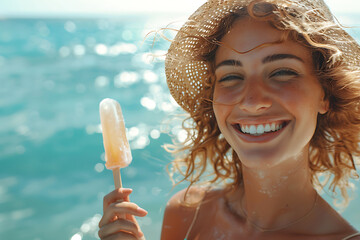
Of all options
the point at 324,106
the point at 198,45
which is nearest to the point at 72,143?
the point at 198,45

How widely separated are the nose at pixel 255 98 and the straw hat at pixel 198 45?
0.41m

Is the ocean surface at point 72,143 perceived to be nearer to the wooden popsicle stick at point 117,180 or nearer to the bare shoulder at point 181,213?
the bare shoulder at point 181,213

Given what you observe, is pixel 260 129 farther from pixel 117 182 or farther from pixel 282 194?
pixel 117 182

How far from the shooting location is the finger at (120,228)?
181cm

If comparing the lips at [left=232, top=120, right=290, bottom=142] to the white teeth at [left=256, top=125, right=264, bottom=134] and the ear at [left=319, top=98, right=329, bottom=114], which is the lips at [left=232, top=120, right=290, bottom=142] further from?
the ear at [left=319, top=98, right=329, bottom=114]

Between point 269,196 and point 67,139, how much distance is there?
6.03m

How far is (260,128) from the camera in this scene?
2.01 m

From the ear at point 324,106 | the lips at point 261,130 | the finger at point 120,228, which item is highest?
the ear at point 324,106

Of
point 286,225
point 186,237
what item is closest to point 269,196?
point 286,225

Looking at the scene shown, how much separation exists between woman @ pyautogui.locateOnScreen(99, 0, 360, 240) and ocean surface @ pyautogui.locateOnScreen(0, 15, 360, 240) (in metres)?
0.57

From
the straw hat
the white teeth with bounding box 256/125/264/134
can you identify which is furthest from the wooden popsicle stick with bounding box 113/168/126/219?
the straw hat

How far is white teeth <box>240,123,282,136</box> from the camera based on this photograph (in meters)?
1.99

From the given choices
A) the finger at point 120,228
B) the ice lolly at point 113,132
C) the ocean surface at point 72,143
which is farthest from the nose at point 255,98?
the ocean surface at point 72,143

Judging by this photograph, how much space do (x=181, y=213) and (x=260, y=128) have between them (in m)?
0.89
